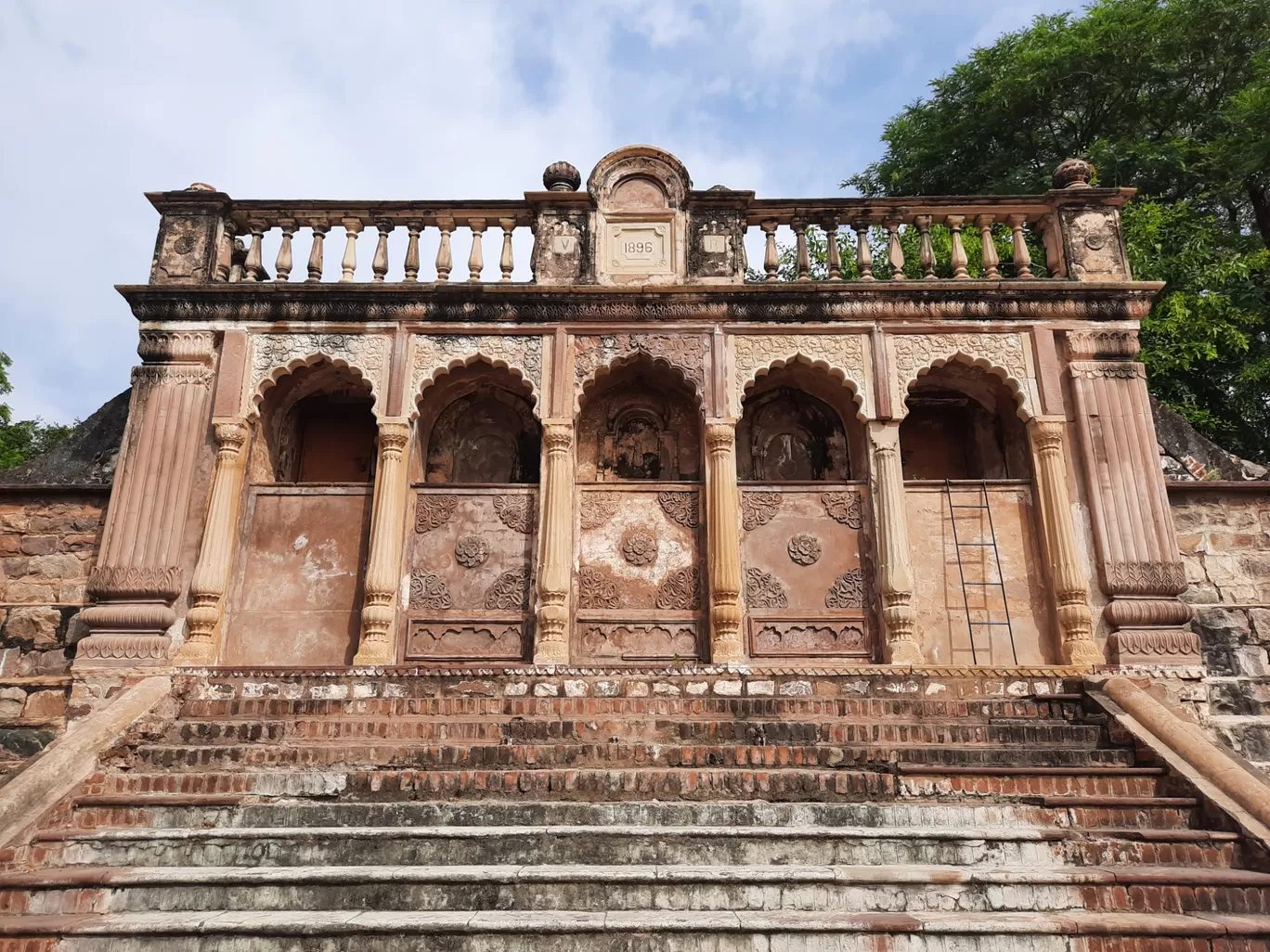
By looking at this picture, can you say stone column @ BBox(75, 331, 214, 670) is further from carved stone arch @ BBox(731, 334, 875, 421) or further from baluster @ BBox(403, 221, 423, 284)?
carved stone arch @ BBox(731, 334, 875, 421)

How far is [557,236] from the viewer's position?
1069cm

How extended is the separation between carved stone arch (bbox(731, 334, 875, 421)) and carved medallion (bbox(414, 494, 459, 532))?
3.38 m

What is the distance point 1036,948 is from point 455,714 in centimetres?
473

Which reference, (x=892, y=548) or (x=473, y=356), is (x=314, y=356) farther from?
(x=892, y=548)

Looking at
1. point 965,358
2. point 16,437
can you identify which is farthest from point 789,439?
point 16,437

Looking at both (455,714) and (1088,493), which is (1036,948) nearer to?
(455,714)

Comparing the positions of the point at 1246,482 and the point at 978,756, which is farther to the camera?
the point at 1246,482

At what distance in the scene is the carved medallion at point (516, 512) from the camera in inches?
399

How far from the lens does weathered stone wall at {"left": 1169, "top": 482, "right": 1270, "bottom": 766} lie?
892 centimetres

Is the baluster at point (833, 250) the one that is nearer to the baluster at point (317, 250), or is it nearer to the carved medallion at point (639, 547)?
the carved medallion at point (639, 547)

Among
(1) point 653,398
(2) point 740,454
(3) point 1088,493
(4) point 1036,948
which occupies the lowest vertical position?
(4) point 1036,948

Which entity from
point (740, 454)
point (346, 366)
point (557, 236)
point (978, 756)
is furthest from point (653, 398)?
point (978, 756)

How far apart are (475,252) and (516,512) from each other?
3100 mm

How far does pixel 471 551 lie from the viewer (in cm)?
1004
